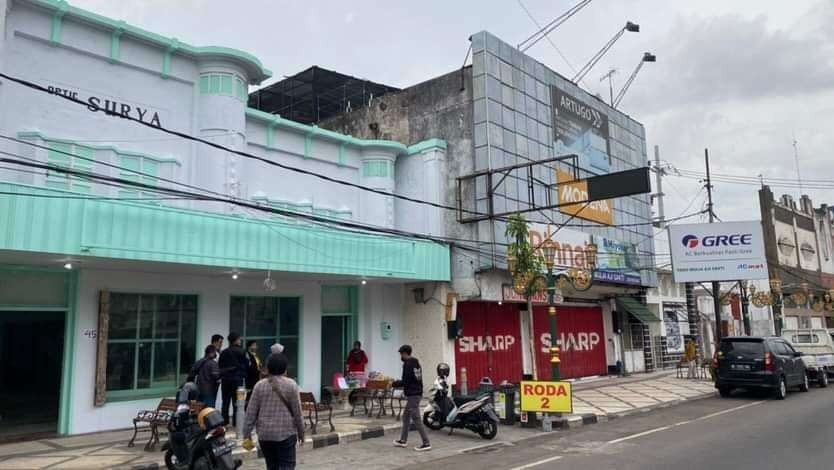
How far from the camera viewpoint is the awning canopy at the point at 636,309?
1022 inches

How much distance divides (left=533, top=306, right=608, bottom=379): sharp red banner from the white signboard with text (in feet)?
13.5

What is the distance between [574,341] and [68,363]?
1829 centimetres

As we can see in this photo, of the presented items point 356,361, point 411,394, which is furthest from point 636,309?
point 411,394

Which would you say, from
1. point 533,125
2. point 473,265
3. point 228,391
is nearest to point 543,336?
point 473,265

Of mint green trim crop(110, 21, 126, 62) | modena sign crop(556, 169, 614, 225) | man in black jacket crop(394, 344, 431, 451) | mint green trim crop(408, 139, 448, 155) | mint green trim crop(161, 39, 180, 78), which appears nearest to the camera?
man in black jacket crop(394, 344, 431, 451)

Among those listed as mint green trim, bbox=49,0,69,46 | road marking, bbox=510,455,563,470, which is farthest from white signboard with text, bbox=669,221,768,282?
mint green trim, bbox=49,0,69,46

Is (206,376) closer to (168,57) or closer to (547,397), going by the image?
(547,397)

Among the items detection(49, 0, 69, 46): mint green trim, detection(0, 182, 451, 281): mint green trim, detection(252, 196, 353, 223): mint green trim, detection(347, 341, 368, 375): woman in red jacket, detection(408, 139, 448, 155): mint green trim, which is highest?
detection(49, 0, 69, 46): mint green trim

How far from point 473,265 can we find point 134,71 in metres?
10.3

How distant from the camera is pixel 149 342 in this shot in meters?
13.2

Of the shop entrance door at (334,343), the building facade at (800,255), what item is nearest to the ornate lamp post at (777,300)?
the building facade at (800,255)

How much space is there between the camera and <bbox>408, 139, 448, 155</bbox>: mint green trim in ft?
62.4

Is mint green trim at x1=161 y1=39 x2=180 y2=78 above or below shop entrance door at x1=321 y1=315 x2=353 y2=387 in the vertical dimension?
above

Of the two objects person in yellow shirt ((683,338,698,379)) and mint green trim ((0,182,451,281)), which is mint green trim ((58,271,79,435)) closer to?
mint green trim ((0,182,451,281))
